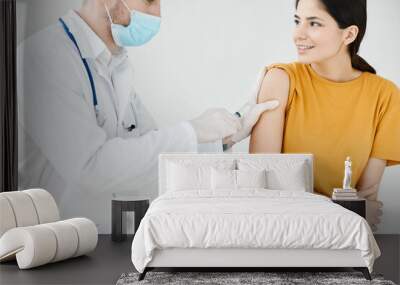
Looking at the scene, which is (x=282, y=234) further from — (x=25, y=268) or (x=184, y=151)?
(x=184, y=151)

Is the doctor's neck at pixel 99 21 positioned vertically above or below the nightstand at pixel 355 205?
above

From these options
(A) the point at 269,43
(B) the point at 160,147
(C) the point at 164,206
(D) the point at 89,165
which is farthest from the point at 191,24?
(C) the point at 164,206

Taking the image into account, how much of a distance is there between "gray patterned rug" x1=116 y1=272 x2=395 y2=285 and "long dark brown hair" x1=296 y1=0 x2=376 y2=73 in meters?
2.55

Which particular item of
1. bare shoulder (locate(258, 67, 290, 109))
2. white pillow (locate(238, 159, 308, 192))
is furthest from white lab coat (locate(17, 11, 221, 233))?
bare shoulder (locate(258, 67, 290, 109))

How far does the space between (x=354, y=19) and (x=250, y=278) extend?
10.4 feet

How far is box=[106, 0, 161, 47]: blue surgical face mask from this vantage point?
Answer: 679 cm

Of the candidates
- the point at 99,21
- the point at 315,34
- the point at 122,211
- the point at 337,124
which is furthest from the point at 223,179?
the point at 99,21

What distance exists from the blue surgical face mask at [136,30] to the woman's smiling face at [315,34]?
4.68ft

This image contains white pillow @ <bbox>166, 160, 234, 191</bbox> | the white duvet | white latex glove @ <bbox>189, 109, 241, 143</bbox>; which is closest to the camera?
the white duvet

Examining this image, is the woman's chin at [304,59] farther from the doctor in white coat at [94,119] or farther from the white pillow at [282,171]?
the white pillow at [282,171]

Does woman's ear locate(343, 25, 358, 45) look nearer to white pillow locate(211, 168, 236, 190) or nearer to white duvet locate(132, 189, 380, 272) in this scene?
white pillow locate(211, 168, 236, 190)

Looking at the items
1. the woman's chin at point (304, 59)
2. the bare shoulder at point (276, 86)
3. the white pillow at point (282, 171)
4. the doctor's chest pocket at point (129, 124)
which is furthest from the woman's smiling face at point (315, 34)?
the doctor's chest pocket at point (129, 124)

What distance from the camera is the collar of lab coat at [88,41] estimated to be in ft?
22.2

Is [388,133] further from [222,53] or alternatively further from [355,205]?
[222,53]
